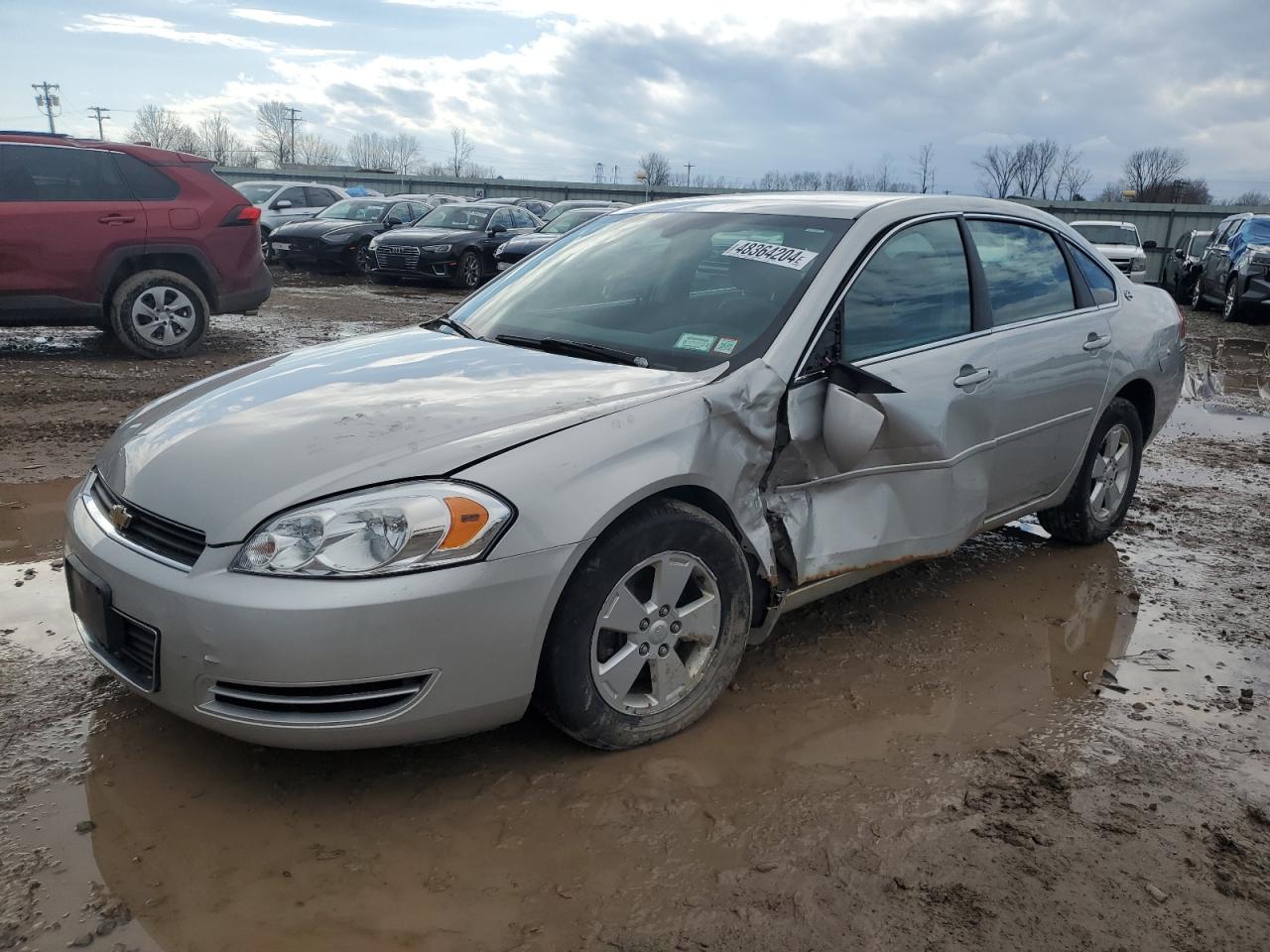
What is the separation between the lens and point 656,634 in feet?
9.38

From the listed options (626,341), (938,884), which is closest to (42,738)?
(626,341)

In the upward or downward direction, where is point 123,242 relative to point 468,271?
upward

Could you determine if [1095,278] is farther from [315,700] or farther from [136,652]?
[136,652]

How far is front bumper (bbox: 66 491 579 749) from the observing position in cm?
235

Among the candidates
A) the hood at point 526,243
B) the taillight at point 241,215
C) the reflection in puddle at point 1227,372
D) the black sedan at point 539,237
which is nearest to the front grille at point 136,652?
the taillight at point 241,215

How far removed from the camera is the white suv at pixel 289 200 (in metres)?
20.5

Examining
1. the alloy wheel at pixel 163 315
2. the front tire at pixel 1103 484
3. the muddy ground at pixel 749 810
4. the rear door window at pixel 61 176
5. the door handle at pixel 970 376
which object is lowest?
the muddy ground at pixel 749 810

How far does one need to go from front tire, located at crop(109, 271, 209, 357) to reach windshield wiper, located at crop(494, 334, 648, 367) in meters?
6.26

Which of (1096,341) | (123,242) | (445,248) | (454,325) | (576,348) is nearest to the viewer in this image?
(576,348)

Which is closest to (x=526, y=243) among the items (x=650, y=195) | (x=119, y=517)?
Answer: (x=119, y=517)

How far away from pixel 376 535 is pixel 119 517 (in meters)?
0.80

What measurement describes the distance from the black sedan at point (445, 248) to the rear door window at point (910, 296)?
44.9 feet

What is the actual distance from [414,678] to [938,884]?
52.8 inches

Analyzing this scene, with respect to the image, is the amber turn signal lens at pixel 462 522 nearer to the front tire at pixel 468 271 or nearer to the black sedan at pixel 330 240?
the front tire at pixel 468 271
